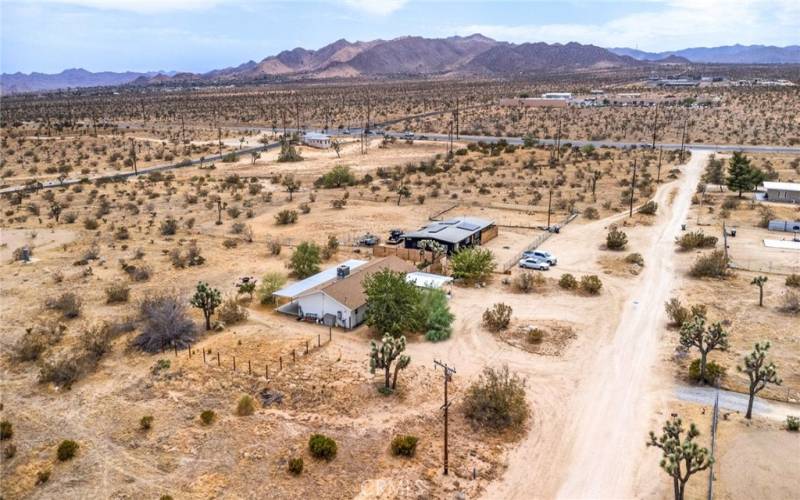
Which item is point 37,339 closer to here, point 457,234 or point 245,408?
point 245,408

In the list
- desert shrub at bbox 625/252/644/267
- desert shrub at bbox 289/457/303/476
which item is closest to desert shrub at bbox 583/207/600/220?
desert shrub at bbox 625/252/644/267

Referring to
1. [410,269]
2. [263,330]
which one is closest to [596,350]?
[410,269]

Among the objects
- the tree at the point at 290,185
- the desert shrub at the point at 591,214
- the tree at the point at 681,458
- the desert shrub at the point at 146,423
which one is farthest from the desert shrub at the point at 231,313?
the desert shrub at the point at 591,214

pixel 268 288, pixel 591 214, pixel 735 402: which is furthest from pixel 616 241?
pixel 268 288

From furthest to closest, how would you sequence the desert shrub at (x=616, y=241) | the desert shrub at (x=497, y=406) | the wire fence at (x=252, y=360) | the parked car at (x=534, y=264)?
the desert shrub at (x=616, y=241)
the parked car at (x=534, y=264)
the wire fence at (x=252, y=360)
the desert shrub at (x=497, y=406)

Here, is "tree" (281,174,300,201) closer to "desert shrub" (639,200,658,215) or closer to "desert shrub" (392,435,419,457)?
"desert shrub" (639,200,658,215)

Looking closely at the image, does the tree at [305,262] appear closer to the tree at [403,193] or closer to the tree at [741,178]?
the tree at [403,193]
